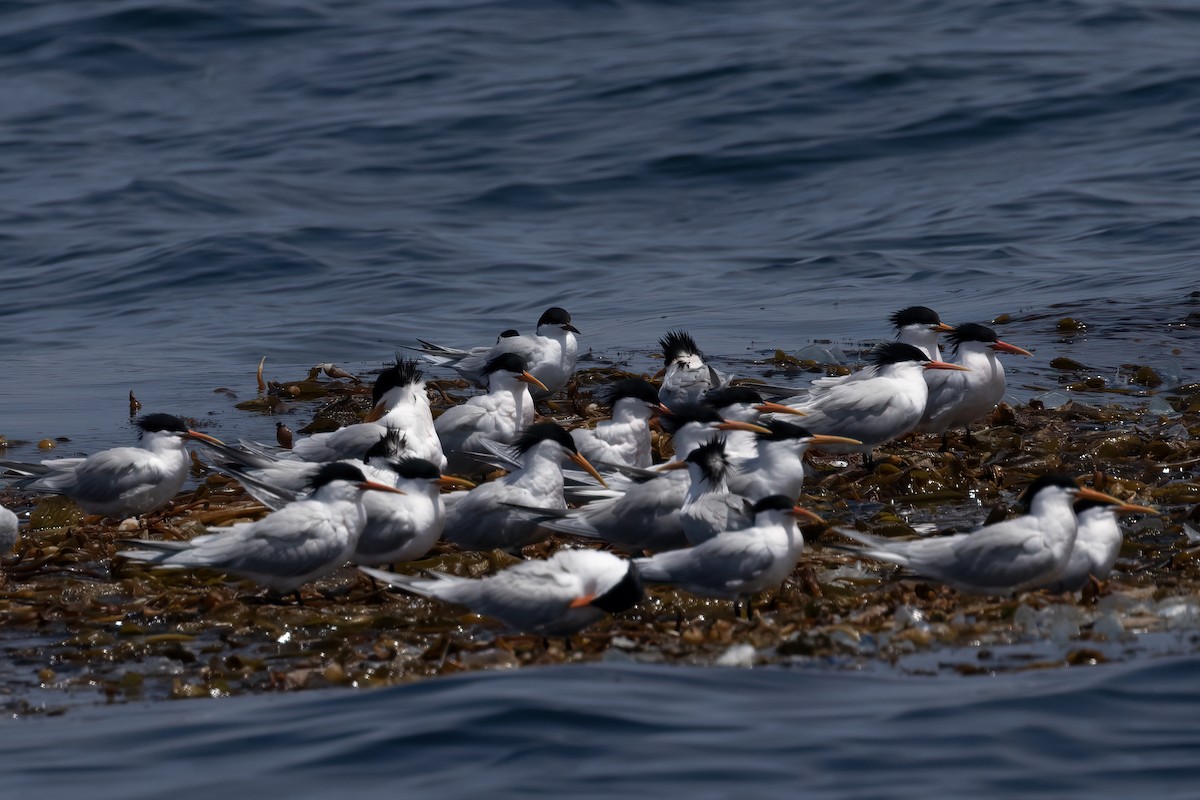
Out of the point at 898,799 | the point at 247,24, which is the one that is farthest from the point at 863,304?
the point at 247,24

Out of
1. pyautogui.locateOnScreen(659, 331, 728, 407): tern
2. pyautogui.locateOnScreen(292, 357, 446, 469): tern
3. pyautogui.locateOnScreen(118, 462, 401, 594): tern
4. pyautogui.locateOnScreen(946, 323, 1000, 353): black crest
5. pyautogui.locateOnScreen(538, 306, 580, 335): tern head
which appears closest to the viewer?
pyautogui.locateOnScreen(118, 462, 401, 594): tern

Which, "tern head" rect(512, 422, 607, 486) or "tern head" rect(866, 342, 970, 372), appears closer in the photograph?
"tern head" rect(512, 422, 607, 486)

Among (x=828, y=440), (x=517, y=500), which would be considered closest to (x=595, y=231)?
(x=828, y=440)

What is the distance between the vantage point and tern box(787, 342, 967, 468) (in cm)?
802

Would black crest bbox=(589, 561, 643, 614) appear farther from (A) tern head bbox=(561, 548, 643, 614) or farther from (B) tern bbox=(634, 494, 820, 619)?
(B) tern bbox=(634, 494, 820, 619)

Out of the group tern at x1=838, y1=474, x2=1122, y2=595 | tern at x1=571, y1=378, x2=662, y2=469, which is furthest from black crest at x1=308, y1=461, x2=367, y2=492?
tern at x1=838, y1=474, x2=1122, y2=595

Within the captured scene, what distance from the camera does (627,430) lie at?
316 inches

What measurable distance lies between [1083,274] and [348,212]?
8.49 metres

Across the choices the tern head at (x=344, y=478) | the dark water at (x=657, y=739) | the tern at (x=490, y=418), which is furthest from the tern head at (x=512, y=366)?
the dark water at (x=657, y=739)

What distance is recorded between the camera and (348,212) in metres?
18.4

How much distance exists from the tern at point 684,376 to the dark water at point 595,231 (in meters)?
2.17

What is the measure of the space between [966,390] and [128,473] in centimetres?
433

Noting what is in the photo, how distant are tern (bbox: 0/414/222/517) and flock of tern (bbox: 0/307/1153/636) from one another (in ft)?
0.03

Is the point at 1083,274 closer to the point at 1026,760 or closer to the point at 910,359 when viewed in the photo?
the point at 910,359
